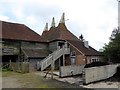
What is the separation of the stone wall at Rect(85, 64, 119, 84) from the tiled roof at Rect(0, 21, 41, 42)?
16985mm

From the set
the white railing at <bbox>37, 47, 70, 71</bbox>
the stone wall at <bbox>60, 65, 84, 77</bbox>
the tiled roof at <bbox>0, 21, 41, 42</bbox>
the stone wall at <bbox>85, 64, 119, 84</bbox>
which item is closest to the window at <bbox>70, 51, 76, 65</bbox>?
the white railing at <bbox>37, 47, 70, 71</bbox>

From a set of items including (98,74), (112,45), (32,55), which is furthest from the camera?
(32,55)

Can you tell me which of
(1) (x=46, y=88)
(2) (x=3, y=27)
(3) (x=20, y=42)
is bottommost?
(1) (x=46, y=88)

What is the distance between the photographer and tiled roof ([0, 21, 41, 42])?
34.9 metres

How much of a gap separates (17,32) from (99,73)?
20.1 meters

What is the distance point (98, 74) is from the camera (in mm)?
21734

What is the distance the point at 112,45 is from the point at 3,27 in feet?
63.2

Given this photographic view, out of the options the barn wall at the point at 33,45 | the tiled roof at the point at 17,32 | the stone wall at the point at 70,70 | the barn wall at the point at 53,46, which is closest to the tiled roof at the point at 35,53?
the barn wall at the point at 33,45

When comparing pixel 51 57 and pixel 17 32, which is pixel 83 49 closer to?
pixel 51 57

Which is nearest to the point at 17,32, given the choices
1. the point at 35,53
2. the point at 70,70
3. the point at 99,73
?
the point at 35,53

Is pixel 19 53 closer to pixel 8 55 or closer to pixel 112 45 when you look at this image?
pixel 8 55

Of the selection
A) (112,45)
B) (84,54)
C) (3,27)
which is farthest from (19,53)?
(112,45)

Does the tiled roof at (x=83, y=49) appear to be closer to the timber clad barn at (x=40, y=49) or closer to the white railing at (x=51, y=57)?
the timber clad barn at (x=40, y=49)

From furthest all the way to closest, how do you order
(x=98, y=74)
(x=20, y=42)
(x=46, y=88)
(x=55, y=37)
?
(x=55, y=37)
(x=20, y=42)
(x=98, y=74)
(x=46, y=88)
